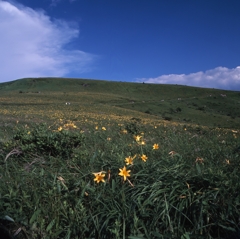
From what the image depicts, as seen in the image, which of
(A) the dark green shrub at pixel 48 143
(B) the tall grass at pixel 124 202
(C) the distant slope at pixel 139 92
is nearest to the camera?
(B) the tall grass at pixel 124 202

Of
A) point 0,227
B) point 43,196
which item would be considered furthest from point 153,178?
point 0,227

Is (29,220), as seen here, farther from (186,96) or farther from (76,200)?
(186,96)

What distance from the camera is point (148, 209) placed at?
9.05 feet

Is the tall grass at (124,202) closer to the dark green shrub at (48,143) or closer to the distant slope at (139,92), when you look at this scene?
the dark green shrub at (48,143)

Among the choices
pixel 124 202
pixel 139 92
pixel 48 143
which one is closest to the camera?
pixel 124 202

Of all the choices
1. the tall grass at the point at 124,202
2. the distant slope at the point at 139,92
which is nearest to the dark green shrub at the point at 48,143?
the tall grass at the point at 124,202

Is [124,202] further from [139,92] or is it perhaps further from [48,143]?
[139,92]

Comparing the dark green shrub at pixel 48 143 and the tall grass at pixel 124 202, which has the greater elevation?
the dark green shrub at pixel 48 143

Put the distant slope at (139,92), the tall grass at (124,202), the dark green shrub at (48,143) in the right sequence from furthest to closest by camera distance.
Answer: the distant slope at (139,92) < the dark green shrub at (48,143) < the tall grass at (124,202)

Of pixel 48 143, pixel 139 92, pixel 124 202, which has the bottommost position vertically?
pixel 124 202

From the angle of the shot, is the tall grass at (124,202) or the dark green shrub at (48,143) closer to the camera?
the tall grass at (124,202)

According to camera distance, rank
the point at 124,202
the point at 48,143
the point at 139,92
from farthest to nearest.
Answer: the point at 139,92 < the point at 48,143 < the point at 124,202

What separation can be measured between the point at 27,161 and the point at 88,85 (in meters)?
94.4

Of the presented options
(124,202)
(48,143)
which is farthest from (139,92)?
(124,202)
